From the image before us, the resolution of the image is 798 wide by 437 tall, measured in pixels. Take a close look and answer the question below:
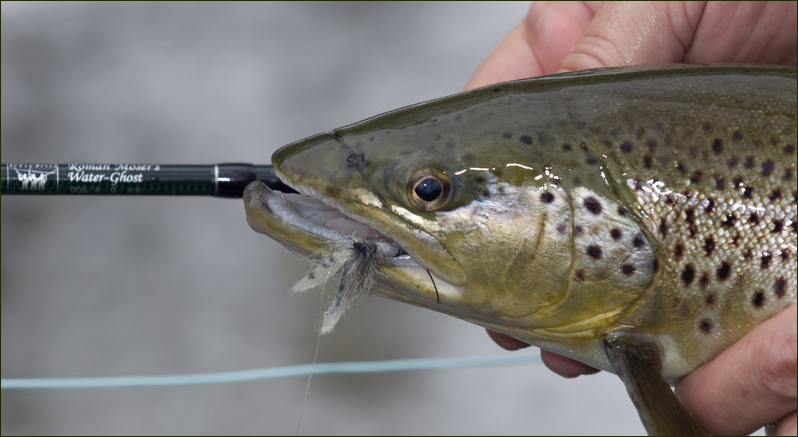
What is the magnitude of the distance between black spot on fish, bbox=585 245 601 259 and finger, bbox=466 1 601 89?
704mm

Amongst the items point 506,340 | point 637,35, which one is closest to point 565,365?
point 506,340

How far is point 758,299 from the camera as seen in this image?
0.90 m

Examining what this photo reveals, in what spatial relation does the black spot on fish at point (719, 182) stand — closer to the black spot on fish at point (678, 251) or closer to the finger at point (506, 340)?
the black spot on fish at point (678, 251)

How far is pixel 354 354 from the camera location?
1743mm

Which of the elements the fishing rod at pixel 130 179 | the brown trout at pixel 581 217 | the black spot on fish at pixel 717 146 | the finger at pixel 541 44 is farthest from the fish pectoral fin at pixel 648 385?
the finger at pixel 541 44

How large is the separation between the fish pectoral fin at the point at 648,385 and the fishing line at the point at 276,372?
2.56 feet

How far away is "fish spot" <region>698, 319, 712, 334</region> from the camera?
3.01 ft

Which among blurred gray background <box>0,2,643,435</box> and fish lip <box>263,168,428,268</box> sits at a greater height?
blurred gray background <box>0,2,643,435</box>

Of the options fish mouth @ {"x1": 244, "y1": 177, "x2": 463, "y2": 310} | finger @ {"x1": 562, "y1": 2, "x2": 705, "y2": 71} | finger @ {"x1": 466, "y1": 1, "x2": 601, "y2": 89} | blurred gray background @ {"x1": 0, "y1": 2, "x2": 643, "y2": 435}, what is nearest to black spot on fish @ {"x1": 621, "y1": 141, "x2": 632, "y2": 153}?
fish mouth @ {"x1": 244, "y1": 177, "x2": 463, "y2": 310}

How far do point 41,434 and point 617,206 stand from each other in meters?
1.22

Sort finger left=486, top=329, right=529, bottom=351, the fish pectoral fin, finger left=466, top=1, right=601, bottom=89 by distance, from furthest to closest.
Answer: finger left=466, top=1, right=601, bottom=89 → finger left=486, top=329, right=529, bottom=351 → the fish pectoral fin

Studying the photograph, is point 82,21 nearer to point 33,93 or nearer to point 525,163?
point 33,93

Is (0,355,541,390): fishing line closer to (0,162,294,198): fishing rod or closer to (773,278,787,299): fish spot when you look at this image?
(0,162,294,198): fishing rod

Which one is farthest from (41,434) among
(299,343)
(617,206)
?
(617,206)
